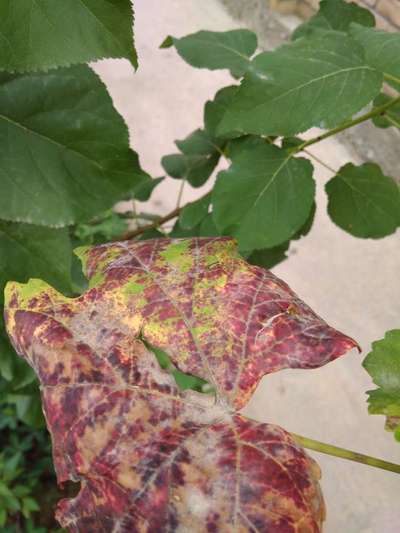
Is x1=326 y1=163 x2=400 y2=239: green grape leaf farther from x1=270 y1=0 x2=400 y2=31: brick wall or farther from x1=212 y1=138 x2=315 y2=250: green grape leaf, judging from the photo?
x1=270 y1=0 x2=400 y2=31: brick wall

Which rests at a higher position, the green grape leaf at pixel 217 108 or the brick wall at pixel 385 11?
the green grape leaf at pixel 217 108

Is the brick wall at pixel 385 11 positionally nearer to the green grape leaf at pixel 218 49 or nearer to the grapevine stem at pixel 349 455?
the green grape leaf at pixel 218 49

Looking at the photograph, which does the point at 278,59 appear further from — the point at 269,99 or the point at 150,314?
the point at 150,314

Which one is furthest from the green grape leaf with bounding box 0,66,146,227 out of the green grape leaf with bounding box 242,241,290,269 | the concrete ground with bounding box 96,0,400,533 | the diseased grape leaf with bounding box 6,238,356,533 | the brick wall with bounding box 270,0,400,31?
the brick wall with bounding box 270,0,400,31

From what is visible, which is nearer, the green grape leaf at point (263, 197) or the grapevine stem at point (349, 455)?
the grapevine stem at point (349, 455)

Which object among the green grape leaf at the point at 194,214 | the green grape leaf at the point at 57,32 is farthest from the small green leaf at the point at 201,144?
the green grape leaf at the point at 57,32

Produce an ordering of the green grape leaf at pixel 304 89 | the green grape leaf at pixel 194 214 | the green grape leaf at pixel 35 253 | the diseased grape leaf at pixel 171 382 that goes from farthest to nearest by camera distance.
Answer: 1. the green grape leaf at pixel 194 214
2. the green grape leaf at pixel 35 253
3. the green grape leaf at pixel 304 89
4. the diseased grape leaf at pixel 171 382

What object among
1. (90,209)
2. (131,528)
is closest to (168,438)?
(131,528)
